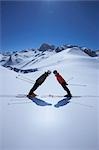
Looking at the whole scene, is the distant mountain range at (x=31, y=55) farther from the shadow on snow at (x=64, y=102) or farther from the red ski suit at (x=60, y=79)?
the shadow on snow at (x=64, y=102)

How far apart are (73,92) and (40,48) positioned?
19.1 inches

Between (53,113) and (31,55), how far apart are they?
1.80ft

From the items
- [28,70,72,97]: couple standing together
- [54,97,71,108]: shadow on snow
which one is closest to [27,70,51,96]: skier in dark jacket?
[28,70,72,97]: couple standing together

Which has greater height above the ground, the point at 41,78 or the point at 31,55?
the point at 31,55

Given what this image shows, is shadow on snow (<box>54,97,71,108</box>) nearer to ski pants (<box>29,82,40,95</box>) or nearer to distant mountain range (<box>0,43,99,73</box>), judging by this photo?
ski pants (<box>29,82,40,95</box>)

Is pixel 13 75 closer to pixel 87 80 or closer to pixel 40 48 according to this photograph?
pixel 40 48

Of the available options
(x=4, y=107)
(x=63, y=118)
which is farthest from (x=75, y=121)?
(x=4, y=107)

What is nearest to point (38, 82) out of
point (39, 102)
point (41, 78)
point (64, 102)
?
point (41, 78)

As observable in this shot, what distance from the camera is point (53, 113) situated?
8.64 ft

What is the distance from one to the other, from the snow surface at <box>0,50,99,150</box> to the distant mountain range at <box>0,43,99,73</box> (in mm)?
39

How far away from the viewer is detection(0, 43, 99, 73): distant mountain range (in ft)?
8.69

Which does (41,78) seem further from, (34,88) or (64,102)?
(64,102)

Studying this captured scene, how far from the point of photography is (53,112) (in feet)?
8.64
